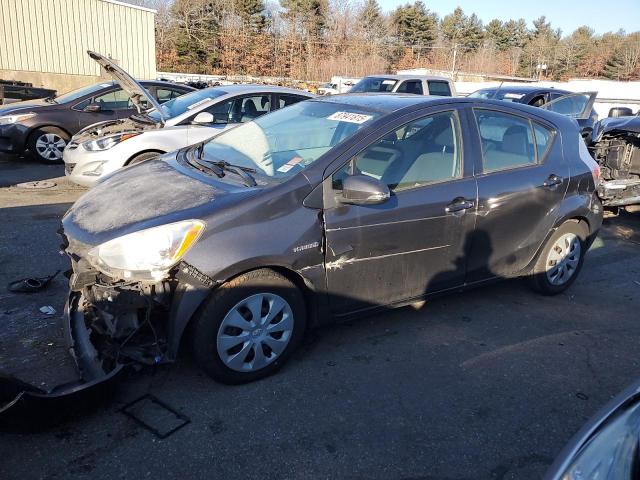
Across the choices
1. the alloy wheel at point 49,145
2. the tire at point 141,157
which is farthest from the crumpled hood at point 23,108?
the tire at point 141,157

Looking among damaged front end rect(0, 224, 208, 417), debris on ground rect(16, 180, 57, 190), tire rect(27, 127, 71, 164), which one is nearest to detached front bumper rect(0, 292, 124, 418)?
damaged front end rect(0, 224, 208, 417)

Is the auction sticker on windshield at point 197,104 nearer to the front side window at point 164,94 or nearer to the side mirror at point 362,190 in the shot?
the front side window at point 164,94

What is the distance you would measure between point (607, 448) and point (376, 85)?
10596 millimetres

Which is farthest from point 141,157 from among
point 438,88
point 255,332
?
point 438,88

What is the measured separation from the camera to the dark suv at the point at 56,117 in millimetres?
9102

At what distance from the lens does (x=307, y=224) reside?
10.3 feet

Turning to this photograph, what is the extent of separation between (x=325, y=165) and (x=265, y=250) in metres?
0.69

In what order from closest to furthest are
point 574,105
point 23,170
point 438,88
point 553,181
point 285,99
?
point 553,181 < point 285,99 < point 23,170 < point 574,105 < point 438,88

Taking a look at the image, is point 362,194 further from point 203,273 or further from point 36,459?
point 36,459

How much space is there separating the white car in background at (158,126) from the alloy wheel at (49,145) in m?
2.41

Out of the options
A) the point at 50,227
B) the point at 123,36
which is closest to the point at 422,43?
the point at 123,36

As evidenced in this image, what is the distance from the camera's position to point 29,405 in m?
2.44

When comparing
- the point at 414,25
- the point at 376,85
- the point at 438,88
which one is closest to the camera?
the point at 376,85

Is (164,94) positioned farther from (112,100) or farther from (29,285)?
(29,285)
